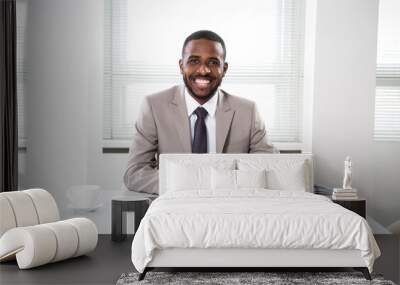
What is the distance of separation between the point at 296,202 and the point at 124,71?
2571mm

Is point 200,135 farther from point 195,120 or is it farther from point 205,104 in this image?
point 205,104

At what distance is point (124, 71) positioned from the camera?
6750 millimetres

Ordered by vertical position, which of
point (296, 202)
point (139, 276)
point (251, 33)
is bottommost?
point (139, 276)

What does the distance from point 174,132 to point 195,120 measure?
0.80ft

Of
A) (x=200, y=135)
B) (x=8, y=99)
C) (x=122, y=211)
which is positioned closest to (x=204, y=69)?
(x=200, y=135)

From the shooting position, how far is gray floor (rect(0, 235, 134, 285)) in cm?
460

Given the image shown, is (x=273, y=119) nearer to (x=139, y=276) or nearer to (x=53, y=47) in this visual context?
(x=53, y=47)

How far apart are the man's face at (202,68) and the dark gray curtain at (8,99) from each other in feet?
5.62

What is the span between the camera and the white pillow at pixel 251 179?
580 centimetres

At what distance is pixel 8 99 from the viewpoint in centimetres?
649

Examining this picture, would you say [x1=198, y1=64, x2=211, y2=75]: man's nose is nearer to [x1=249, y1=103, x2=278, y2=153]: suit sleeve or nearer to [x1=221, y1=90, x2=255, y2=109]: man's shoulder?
[x1=221, y1=90, x2=255, y2=109]: man's shoulder

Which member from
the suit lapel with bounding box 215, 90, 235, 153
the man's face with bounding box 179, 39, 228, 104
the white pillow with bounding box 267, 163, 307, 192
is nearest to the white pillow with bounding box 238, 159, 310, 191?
the white pillow with bounding box 267, 163, 307, 192

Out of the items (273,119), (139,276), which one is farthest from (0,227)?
(273,119)

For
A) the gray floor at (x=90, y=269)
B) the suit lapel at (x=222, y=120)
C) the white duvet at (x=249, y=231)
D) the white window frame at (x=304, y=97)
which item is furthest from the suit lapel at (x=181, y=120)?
the white duvet at (x=249, y=231)
